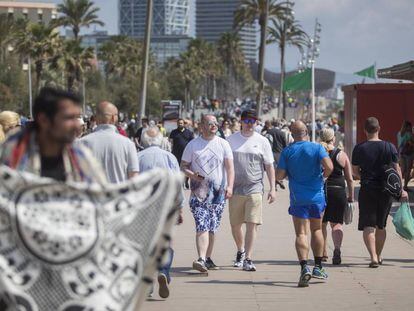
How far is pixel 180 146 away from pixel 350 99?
26.8ft

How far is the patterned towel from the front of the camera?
16.3 feet

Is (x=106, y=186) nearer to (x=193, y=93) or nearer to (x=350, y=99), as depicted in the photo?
(x=350, y=99)

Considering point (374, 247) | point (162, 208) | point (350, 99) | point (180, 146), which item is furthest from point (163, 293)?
point (350, 99)

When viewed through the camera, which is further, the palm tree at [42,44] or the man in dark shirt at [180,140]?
the palm tree at [42,44]

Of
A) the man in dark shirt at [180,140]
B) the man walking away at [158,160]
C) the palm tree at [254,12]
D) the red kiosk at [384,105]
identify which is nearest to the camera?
the man walking away at [158,160]

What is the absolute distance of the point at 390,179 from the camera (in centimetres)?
1152

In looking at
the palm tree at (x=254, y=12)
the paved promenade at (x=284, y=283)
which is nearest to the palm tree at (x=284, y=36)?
the palm tree at (x=254, y=12)

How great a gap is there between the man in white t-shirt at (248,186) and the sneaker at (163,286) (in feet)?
6.79

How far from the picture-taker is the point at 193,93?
131625 millimetres

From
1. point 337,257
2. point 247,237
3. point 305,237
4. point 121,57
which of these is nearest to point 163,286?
point 305,237

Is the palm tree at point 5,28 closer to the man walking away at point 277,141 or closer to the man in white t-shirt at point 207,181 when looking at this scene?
the man walking away at point 277,141

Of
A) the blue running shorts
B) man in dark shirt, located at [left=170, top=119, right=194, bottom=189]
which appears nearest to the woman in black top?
the blue running shorts

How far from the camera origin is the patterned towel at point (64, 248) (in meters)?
4.96


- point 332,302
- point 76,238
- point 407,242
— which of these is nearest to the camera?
point 76,238
